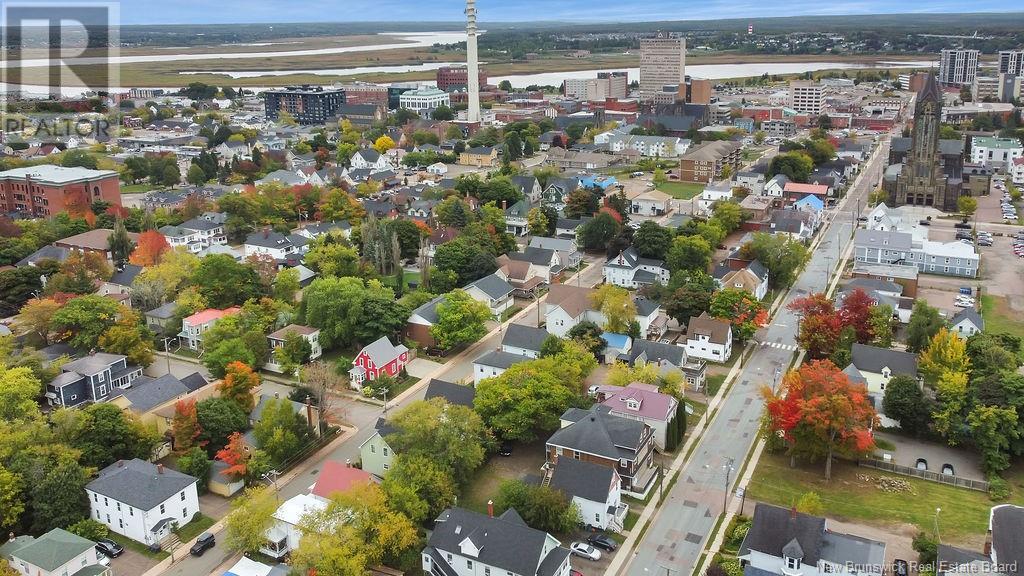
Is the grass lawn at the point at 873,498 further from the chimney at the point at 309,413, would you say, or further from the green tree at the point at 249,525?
the chimney at the point at 309,413

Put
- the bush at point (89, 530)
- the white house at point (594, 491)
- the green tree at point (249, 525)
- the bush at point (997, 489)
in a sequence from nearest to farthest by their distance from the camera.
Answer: the green tree at point (249, 525)
the bush at point (89, 530)
the white house at point (594, 491)
the bush at point (997, 489)

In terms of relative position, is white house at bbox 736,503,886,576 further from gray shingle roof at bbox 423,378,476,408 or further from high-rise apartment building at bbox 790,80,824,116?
high-rise apartment building at bbox 790,80,824,116

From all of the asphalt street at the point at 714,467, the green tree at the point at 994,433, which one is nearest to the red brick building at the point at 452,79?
the asphalt street at the point at 714,467

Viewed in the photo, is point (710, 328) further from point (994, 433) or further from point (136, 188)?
point (136, 188)

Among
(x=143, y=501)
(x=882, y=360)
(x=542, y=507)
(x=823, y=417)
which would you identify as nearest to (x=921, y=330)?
(x=882, y=360)

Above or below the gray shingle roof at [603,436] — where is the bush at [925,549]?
below

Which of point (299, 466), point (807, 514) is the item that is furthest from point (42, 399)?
point (807, 514)

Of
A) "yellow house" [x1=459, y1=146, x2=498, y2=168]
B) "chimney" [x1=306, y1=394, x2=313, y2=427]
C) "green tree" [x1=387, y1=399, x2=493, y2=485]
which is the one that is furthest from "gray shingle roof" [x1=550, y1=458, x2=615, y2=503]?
"yellow house" [x1=459, y1=146, x2=498, y2=168]
